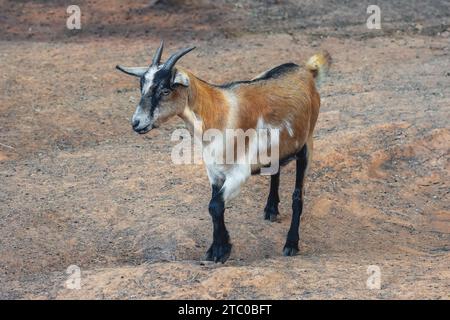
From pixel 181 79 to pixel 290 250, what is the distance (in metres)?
2.10

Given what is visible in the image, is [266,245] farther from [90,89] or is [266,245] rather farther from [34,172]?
[90,89]

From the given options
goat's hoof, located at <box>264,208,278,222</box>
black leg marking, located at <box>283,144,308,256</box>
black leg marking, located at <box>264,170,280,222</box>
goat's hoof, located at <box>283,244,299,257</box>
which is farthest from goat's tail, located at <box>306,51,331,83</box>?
goat's hoof, located at <box>283,244,299,257</box>

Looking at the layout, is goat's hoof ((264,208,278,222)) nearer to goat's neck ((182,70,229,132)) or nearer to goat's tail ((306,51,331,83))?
goat's tail ((306,51,331,83))

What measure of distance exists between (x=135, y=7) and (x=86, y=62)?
3.37m

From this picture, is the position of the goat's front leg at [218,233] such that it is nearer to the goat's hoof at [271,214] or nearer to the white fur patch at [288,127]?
the white fur patch at [288,127]

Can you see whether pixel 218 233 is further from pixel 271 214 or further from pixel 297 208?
pixel 271 214

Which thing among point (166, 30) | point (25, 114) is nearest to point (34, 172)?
point (25, 114)

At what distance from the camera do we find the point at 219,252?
24.4ft

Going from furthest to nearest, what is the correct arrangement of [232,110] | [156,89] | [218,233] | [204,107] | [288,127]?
[288,127], [218,233], [232,110], [204,107], [156,89]

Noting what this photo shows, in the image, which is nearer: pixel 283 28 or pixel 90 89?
pixel 90 89

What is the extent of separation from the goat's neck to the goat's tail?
1539 mm

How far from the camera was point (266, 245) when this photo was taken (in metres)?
8.05

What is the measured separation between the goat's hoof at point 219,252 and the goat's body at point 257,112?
488 millimetres

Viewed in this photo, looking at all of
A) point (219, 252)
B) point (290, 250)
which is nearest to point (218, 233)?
point (219, 252)
